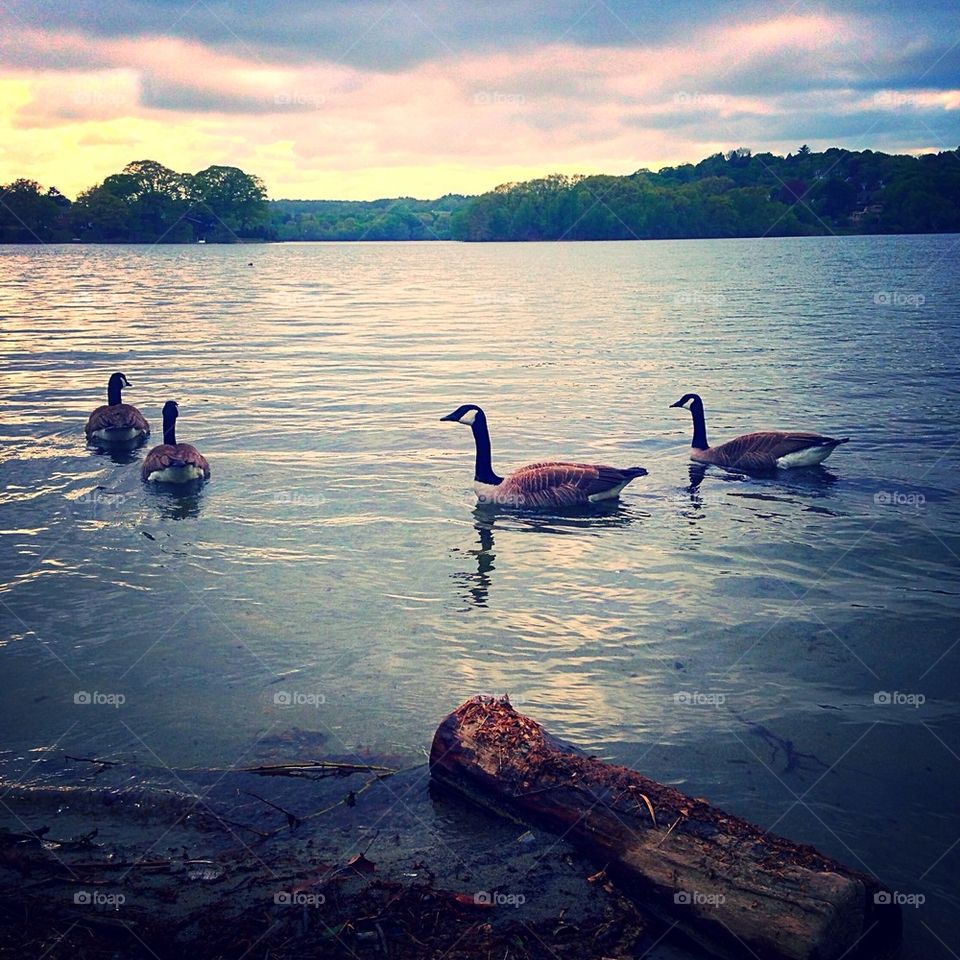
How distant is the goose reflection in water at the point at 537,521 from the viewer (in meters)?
12.8

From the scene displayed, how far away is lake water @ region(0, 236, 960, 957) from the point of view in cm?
762

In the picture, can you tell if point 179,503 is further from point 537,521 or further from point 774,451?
point 774,451

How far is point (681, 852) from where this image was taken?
553 centimetres

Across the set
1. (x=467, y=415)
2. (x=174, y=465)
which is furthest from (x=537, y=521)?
(x=174, y=465)

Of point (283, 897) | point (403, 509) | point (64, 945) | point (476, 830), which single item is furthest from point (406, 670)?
point (403, 509)

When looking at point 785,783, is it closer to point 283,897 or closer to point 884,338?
point 283,897

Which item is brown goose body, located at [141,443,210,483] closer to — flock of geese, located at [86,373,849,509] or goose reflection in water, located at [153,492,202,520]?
flock of geese, located at [86,373,849,509]

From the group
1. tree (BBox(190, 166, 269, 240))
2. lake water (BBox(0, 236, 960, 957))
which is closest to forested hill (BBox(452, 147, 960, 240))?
tree (BBox(190, 166, 269, 240))

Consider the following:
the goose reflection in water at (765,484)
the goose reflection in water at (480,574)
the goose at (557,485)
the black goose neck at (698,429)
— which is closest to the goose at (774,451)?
the goose reflection in water at (765,484)

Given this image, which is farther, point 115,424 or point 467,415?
point 115,424

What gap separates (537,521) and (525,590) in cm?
311

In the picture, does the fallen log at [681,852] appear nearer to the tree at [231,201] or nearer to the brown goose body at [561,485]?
the brown goose body at [561,485]

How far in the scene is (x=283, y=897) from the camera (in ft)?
18.4

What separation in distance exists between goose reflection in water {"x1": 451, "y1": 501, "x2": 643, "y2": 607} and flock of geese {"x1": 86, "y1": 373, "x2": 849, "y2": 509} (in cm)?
19
